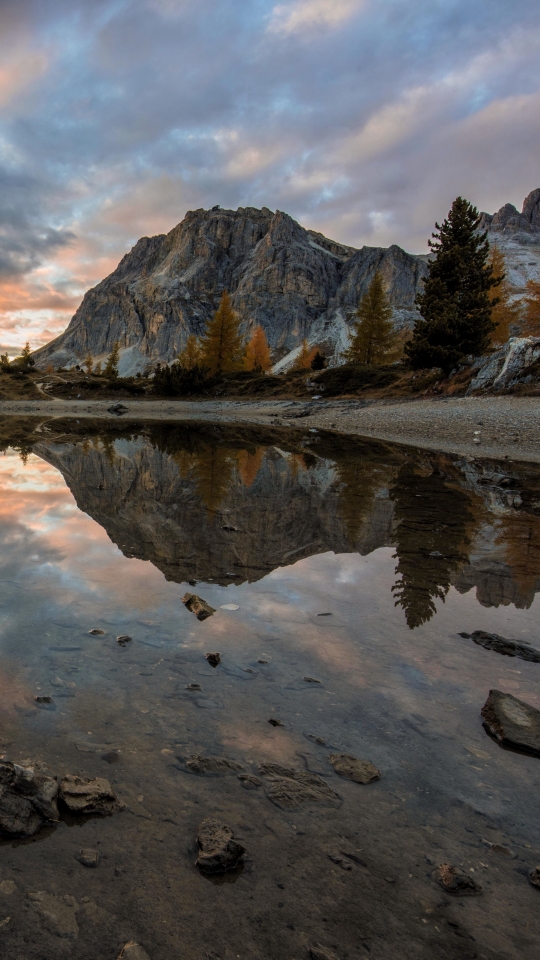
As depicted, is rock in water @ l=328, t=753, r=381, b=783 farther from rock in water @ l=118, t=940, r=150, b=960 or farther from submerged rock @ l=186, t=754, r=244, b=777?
rock in water @ l=118, t=940, r=150, b=960

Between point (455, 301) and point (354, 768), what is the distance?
4237 cm

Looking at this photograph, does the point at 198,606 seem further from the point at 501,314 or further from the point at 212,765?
the point at 501,314

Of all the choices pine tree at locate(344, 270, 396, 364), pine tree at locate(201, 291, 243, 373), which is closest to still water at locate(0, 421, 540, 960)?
pine tree at locate(344, 270, 396, 364)

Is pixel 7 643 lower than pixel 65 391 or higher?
lower

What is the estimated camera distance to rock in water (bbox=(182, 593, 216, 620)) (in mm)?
5102

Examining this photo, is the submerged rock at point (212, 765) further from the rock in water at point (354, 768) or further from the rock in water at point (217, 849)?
the rock in water at point (354, 768)

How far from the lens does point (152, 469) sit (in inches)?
621

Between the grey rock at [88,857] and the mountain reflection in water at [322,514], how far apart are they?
3.54m

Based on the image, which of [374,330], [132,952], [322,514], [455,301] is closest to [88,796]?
[132,952]

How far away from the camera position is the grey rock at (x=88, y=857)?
2.35 metres

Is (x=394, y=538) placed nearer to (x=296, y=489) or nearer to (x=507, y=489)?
(x=296, y=489)

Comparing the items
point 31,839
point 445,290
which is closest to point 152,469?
point 31,839

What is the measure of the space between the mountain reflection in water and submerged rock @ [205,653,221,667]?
6.19ft

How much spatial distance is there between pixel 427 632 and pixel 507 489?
941 centimetres
